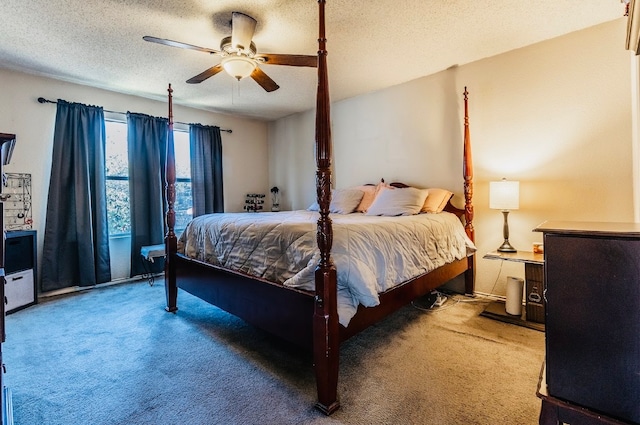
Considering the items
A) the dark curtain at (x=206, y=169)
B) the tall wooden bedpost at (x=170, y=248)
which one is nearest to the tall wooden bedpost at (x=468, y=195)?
the tall wooden bedpost at (x=170, y=248)

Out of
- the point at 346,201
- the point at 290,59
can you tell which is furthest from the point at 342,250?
the point at 346,201

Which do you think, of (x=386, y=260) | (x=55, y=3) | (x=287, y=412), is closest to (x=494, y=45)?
(x=386, y=260)

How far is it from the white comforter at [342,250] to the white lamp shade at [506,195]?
0.51 meters

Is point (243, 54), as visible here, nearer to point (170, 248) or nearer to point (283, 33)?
point (283, 33)

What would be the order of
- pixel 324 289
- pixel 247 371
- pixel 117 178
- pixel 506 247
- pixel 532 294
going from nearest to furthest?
pixel 324 289 < pixel 247 371 < pixel 532 294 < pixel 506 247 < pixel 117 178

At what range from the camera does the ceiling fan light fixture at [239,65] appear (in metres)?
2.42

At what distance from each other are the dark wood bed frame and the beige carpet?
0.25m

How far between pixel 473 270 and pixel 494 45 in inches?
86.9

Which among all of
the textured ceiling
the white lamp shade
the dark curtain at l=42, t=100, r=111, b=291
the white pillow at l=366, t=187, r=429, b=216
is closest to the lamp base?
the white lamp shade

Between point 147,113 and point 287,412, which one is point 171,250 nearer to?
point 287,412

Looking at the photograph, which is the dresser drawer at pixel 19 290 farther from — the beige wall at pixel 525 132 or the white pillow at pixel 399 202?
the beige wall at pixel 525 132

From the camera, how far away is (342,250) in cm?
171

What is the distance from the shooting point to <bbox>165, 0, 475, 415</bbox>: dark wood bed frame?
154cm

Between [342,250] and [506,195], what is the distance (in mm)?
1900
